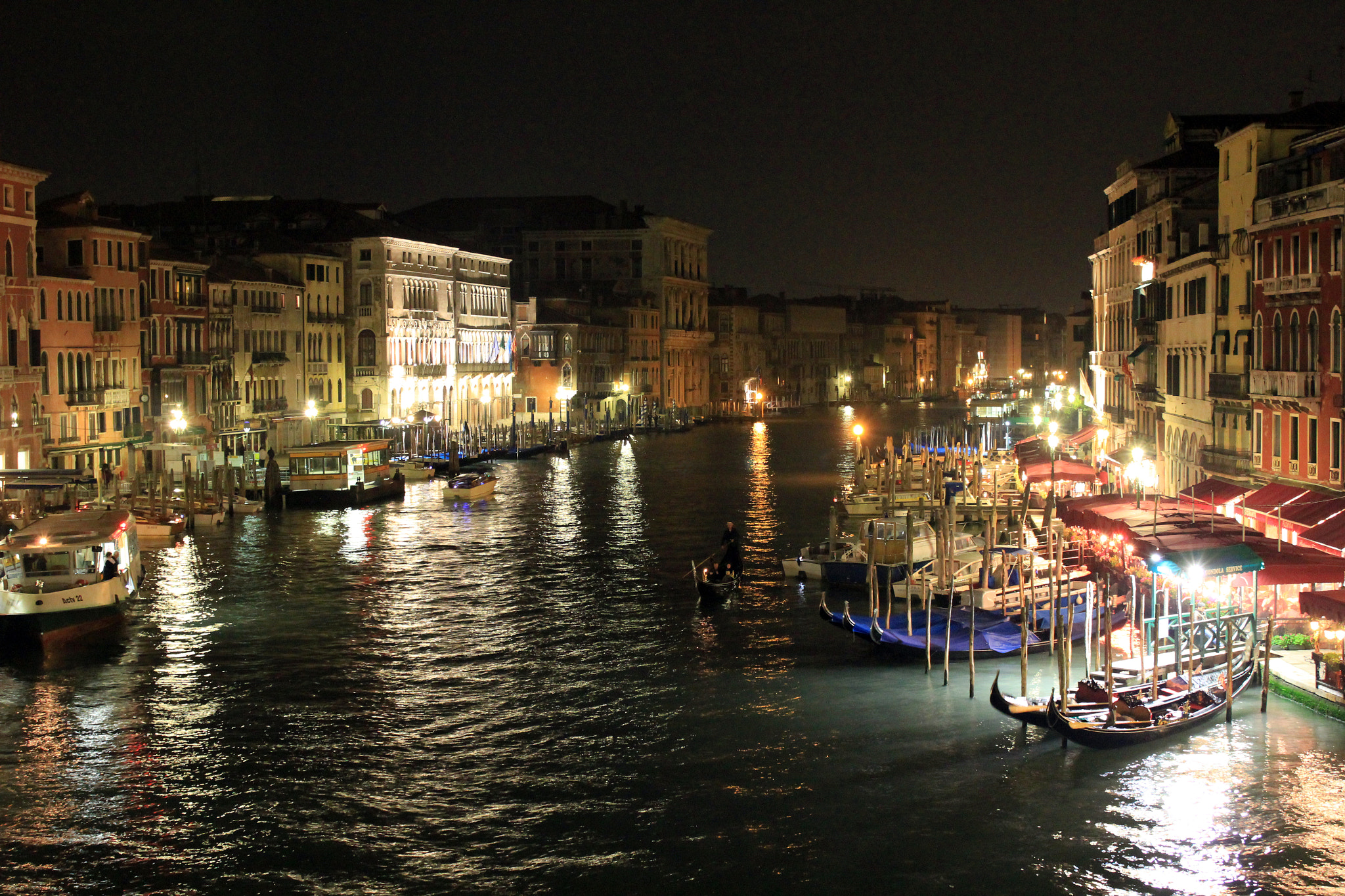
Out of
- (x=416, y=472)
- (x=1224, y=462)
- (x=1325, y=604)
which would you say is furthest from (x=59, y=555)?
(x=416, y=472)

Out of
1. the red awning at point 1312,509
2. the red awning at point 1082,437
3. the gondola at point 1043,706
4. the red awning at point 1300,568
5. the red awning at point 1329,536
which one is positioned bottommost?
the gondola at point 1043,706

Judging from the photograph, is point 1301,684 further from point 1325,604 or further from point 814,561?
point 814,561

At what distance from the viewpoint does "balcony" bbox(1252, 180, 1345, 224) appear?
63.9 ft

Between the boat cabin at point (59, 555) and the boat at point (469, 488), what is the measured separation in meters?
16.9

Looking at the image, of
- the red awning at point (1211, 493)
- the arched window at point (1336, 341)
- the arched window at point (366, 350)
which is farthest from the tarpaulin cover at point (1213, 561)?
the arched window at point (366, 350)

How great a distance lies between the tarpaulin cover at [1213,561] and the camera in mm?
16094

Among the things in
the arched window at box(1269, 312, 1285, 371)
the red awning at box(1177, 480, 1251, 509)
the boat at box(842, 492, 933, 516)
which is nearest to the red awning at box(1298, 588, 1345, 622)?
the red awning at box(1177, 480, 1251, 509)

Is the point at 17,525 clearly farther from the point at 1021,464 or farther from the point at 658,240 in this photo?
the point at 658,240

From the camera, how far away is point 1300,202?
2075cm

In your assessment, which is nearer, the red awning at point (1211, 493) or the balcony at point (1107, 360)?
the red awning at point (1211, 493)

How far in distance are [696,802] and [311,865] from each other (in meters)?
3.26

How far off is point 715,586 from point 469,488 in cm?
1723

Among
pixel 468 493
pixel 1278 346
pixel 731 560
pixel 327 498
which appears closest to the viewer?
pixel 1278 346

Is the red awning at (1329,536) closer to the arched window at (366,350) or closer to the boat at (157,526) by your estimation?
the boat at (157,526)
